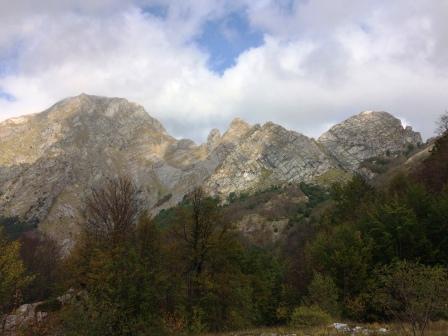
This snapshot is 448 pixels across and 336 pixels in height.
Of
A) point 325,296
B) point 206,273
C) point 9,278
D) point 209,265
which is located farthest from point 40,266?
point 9,278

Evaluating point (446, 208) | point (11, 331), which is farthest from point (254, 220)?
point (11, 331)

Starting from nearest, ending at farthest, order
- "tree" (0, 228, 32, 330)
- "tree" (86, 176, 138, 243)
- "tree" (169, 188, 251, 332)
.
→ 1. "tree" (0, 228, 32, 330)
2. "tree" (169, 188, 251, 332)
3. "tree" (86, 176, 138, 243)

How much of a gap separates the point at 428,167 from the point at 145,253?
2306 inches

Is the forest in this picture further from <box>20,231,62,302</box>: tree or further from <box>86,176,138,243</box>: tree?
<box>20,231,62,302</box>: tree

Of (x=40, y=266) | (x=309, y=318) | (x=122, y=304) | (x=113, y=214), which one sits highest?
(x=113, y=214)

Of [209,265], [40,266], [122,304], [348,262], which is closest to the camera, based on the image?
[122,304]

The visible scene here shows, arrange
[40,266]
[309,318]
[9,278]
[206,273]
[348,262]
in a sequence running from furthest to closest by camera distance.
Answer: [40,266] → [348,262] → [206,273] → [309,318] → [9,278]

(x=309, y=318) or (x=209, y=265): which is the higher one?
(x=209, y=265)

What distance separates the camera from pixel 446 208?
48875mm

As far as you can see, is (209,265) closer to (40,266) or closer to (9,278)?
(9,278)

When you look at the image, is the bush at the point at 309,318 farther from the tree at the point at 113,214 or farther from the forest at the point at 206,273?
the tree at the point at 113,214

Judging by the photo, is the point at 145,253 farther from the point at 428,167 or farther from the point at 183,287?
the point at 428,167

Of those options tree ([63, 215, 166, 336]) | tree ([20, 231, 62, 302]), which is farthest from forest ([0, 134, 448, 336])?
tree ([20, 231, 62, 302])

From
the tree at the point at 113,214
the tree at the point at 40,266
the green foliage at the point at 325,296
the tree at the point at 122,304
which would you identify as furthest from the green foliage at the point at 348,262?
the tree at the point at 40,266
